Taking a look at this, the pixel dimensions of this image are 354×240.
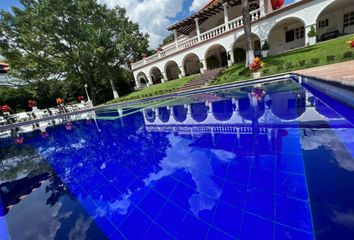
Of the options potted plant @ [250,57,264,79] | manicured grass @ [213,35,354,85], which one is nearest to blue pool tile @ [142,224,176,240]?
manicured grass @ [213,35,354,85]

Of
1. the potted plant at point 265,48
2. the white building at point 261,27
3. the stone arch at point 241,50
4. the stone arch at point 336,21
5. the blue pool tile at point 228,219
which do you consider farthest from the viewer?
the stone arch at point 241,50

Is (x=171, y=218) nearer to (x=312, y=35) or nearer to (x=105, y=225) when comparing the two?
(x=105, y=225)

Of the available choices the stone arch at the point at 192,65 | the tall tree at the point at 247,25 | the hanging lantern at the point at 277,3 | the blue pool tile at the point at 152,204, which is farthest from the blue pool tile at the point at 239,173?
the stone arch at the point at 192,65

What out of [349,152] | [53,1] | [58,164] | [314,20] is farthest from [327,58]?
[53,1]

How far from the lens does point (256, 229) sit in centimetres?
175

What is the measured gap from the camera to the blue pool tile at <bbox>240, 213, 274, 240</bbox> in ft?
5.49

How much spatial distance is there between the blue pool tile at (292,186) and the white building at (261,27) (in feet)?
54.8

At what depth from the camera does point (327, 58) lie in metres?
9.94

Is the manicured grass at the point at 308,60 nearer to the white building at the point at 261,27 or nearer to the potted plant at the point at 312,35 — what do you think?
the potted plant at the point at 312,35

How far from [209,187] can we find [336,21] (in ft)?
71.5

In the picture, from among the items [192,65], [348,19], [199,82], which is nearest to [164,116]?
[199,82]

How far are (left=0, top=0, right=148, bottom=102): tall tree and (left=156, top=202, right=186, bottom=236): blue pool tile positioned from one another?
77.4ft

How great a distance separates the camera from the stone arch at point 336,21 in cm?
1555

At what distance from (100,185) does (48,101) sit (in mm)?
33731
